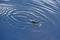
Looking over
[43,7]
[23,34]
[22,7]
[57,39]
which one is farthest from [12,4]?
[57,39]

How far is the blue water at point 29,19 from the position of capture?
1414mm

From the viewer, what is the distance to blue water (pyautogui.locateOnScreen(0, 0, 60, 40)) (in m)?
1.41

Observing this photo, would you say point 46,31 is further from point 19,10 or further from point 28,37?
point 19,10

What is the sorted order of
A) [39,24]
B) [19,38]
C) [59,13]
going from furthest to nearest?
[59,13] < [39,24] < [19,38]

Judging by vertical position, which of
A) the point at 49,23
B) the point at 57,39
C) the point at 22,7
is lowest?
the point at 57,39

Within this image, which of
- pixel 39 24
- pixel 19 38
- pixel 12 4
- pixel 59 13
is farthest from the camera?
pixel 12 4

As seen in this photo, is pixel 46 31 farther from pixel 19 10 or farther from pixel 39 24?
pixel 19 10

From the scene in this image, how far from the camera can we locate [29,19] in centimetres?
160

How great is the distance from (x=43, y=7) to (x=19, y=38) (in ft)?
1.75

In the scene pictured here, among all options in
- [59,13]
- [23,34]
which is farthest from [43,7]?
[23,34]

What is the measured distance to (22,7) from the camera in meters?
1.75

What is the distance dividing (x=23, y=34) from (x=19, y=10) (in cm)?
39

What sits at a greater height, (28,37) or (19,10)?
(19,10)

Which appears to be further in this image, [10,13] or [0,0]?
[0,0]
